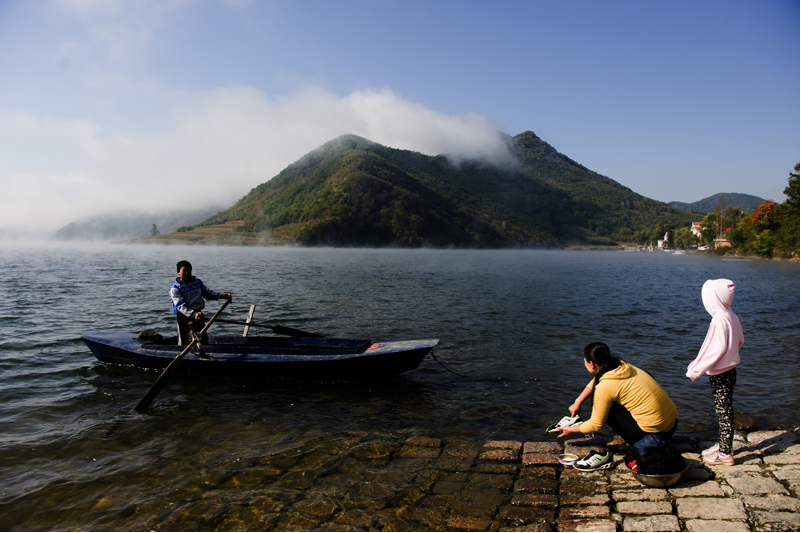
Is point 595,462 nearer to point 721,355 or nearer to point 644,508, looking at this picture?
point 644,508

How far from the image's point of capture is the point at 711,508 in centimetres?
435

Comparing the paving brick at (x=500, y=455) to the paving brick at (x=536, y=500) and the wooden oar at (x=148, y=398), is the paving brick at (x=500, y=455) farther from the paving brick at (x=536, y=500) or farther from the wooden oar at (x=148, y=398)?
the wooden oar at (x=148, y=398)

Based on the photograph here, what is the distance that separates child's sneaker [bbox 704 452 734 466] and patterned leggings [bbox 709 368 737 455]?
0.09 m

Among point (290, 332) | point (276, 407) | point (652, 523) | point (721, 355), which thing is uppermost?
point (721, 355)

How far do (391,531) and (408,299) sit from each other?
20120 millimetres

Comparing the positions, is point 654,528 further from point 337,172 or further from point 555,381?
point 337,172

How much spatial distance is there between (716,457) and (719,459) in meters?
0.04

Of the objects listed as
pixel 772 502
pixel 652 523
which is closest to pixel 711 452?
pixel 772 502

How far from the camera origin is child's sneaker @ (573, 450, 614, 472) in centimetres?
545

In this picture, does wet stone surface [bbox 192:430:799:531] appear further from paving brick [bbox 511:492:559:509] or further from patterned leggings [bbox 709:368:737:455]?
patterned leggings [bbox 709:368:737:455]

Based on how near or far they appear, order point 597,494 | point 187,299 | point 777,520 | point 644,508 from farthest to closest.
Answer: point 187,299 < point 597,494 < point 644,508 < point 777,520

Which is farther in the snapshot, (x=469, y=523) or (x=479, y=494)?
(x=479, y=494)

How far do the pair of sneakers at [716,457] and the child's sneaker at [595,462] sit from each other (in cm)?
112

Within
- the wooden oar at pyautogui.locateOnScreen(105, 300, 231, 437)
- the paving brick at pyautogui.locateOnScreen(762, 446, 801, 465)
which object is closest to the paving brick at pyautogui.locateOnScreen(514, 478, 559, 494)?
the paving brick at pyautogui.locateOnScreen(762, 446, 801, 465)
